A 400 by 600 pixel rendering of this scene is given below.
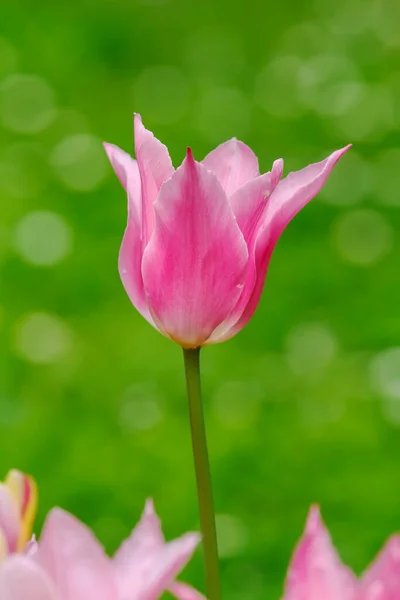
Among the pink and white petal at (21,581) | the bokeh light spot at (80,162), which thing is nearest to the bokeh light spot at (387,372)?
the bokeh light spot at (80,162)

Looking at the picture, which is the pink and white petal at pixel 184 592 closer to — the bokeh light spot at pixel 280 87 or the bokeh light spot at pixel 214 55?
the bokeh light spot at pixel 280 87

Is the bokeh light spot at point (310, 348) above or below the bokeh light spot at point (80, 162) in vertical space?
below

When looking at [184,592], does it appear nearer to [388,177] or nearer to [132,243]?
[132,243]

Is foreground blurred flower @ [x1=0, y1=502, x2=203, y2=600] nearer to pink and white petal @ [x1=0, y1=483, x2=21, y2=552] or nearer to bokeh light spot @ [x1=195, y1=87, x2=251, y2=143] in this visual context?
pink and white petal @ [x1=0, y1=483, x2=21, y2=552]

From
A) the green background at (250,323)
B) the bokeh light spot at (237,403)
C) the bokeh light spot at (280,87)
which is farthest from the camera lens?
the bokeh light spot at (280,87)

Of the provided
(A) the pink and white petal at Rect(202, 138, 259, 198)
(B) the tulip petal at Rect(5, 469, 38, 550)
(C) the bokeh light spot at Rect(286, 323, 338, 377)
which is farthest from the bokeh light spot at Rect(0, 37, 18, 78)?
(B) the tulip petal at Rect(5, 469, 38, 550)

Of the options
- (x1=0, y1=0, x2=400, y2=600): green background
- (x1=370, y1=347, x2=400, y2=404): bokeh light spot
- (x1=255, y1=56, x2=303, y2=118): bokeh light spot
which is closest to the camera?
(x1=0, y1=0, x2=400, y2=600): green background

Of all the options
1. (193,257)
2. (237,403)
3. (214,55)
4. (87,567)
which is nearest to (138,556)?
(87,567)
